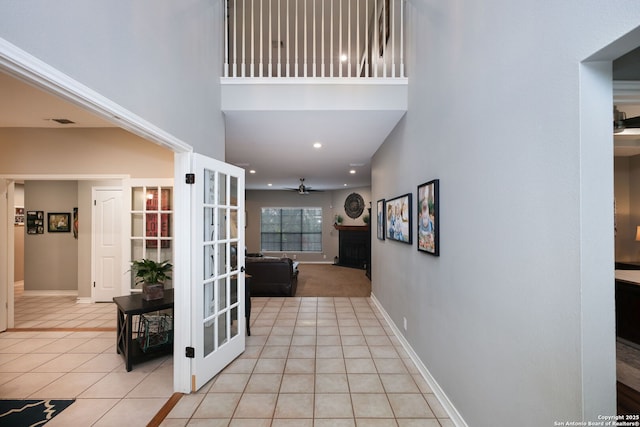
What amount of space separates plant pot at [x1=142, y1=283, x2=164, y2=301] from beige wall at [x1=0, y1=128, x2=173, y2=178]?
1.94m

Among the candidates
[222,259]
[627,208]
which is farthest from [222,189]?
[627,208]

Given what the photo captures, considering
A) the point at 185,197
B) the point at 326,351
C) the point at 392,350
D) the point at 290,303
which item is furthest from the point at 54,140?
the point at 392,350

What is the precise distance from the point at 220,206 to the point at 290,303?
293cm

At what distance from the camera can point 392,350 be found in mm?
3172

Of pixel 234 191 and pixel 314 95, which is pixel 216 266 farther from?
pixel 314 95

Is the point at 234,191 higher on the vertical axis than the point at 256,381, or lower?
higher

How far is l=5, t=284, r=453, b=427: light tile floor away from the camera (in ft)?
6.92

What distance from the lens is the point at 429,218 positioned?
8.01ft

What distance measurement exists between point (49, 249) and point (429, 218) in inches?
Answer: 272

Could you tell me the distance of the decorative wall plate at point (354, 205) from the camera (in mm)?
10203

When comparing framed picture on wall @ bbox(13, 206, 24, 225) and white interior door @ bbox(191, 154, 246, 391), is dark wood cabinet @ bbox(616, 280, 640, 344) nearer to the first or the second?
white interior door @ bbox(191, 154, 246, 391)

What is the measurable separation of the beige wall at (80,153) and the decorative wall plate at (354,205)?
6993mm

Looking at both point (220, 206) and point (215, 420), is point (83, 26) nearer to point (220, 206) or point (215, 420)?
point (220, 206)

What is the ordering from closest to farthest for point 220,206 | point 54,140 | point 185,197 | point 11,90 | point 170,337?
1. point 11,90
2. point 185,197
3. point 220,206
4. point 170,337
5. point 54,140
